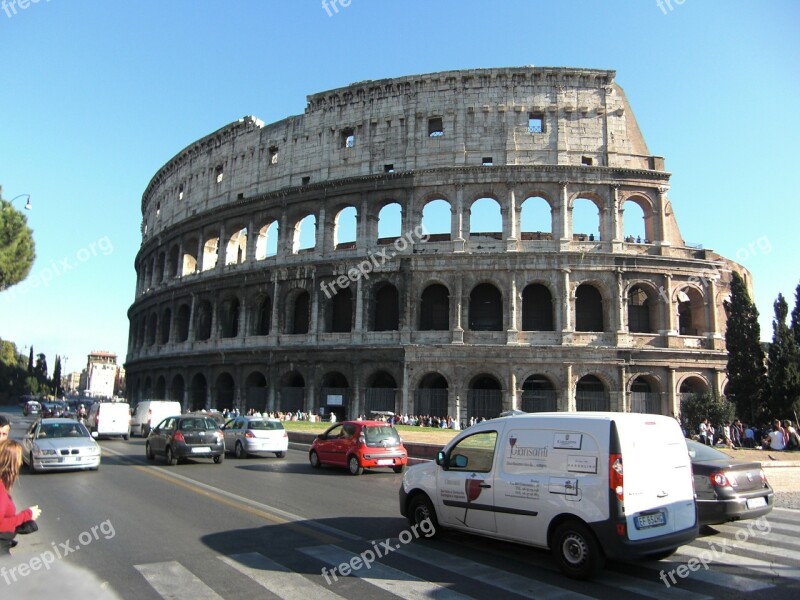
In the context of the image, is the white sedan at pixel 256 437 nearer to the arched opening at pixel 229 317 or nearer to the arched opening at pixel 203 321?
the arched opening at pixel 229 317

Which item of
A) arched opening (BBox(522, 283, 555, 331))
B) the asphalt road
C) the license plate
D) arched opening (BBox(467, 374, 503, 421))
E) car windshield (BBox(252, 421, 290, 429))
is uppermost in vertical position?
arched opening (BBox(522, 283, 555, 331))

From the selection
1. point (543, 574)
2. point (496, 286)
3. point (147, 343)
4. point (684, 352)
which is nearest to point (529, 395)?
point (496, 286)

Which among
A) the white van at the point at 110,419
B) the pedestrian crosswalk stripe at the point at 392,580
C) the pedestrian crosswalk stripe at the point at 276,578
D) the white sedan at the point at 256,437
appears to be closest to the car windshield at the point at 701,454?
the pedestrian crosswalk stripe at the point at 392,580

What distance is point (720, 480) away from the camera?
25.7 feet

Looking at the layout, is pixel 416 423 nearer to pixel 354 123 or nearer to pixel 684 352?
pixel 684 352

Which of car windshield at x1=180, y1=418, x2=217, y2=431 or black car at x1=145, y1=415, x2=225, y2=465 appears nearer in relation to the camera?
black car at x1=145, y1=415, x2=225, y2=465

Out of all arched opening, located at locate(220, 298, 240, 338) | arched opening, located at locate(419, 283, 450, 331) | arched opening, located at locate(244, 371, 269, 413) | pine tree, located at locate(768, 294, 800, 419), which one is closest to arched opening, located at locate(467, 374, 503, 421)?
arched opening, located at locate(419, 283, 450, 331)

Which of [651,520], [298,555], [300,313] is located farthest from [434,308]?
[651,520]

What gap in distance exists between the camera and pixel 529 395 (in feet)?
93.7

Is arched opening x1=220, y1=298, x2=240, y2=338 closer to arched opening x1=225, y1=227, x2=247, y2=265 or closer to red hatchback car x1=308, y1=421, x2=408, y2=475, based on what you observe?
arched opening x1=225, y1=227, x2=247, y2=265

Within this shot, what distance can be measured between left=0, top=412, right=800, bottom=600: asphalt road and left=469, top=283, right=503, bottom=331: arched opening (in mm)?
20139

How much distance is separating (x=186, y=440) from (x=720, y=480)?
12.5m

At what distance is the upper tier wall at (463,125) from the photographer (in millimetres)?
30391

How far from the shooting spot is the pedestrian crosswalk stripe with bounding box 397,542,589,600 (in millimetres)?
5268
